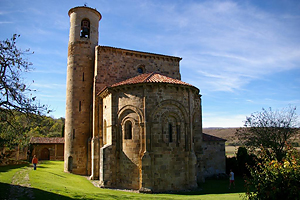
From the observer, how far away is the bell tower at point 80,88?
66.3 feet

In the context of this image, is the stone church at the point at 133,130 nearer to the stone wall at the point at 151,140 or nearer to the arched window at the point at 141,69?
the stone wall at the point at 151,140

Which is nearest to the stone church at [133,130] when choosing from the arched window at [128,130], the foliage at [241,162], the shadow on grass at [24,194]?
the arched window at [128,130]

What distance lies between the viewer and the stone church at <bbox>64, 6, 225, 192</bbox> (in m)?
14.4

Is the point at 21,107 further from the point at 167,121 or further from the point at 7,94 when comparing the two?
the point at 167,121

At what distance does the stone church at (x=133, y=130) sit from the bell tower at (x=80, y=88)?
0.09m

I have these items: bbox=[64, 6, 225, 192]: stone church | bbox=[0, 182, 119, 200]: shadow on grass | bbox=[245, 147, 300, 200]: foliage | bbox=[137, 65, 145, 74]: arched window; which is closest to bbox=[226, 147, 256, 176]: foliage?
bbox=[64, 6, 225, 192]: stone church

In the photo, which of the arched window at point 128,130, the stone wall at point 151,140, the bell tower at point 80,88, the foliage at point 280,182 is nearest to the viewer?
the foliage at point 280,182

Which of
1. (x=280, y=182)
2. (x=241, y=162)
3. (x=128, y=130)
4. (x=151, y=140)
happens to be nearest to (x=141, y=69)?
(x=128, y=130)

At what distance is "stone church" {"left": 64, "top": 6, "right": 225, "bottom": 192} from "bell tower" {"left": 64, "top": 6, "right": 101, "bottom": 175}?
3.4 inches

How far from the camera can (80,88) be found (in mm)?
20953

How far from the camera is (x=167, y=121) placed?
1499 cm

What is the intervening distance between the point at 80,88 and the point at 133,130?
338 inches

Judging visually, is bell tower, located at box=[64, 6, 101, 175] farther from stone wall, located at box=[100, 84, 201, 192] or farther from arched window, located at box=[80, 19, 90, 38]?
stone wall, located at box=[100, 84, 201, 192]

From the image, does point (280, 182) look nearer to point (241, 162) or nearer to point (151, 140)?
point (151, 140)
